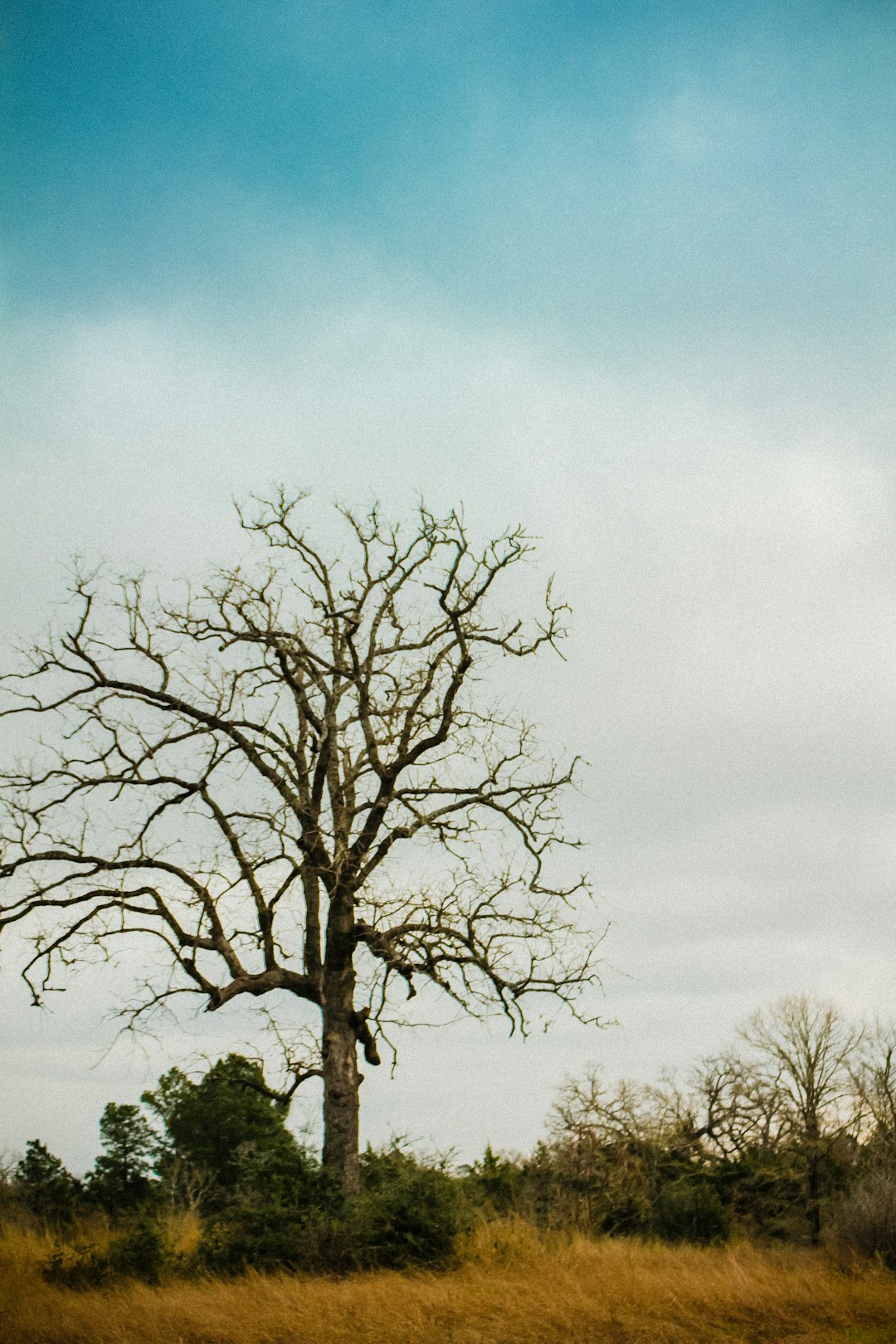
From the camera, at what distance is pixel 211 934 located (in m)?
16.4

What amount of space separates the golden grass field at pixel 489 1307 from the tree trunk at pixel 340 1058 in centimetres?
222

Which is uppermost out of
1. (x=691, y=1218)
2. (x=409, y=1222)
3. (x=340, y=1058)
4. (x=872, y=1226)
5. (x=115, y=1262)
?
(x=340, y=1058)

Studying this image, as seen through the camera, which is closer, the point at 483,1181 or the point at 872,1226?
the point at 872,1226

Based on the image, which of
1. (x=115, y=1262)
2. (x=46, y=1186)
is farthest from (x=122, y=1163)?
(x=115, y=1262)

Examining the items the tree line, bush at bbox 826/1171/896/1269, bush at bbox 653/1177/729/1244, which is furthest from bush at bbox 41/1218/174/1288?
bush at bbox 653/1177/729/1244

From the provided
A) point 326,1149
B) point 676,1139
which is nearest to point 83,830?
point 326,1149

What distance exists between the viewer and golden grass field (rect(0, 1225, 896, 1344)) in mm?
10367

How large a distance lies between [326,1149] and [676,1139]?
76.5 feet

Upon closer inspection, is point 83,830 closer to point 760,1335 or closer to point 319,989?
point 319,989

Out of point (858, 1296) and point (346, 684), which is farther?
point (346, 684)

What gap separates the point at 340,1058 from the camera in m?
16.1

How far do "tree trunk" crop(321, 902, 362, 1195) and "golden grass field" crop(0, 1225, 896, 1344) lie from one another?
2218 mm

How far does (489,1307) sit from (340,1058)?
553 centimetres

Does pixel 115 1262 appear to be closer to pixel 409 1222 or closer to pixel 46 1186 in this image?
pixel 409 1222
